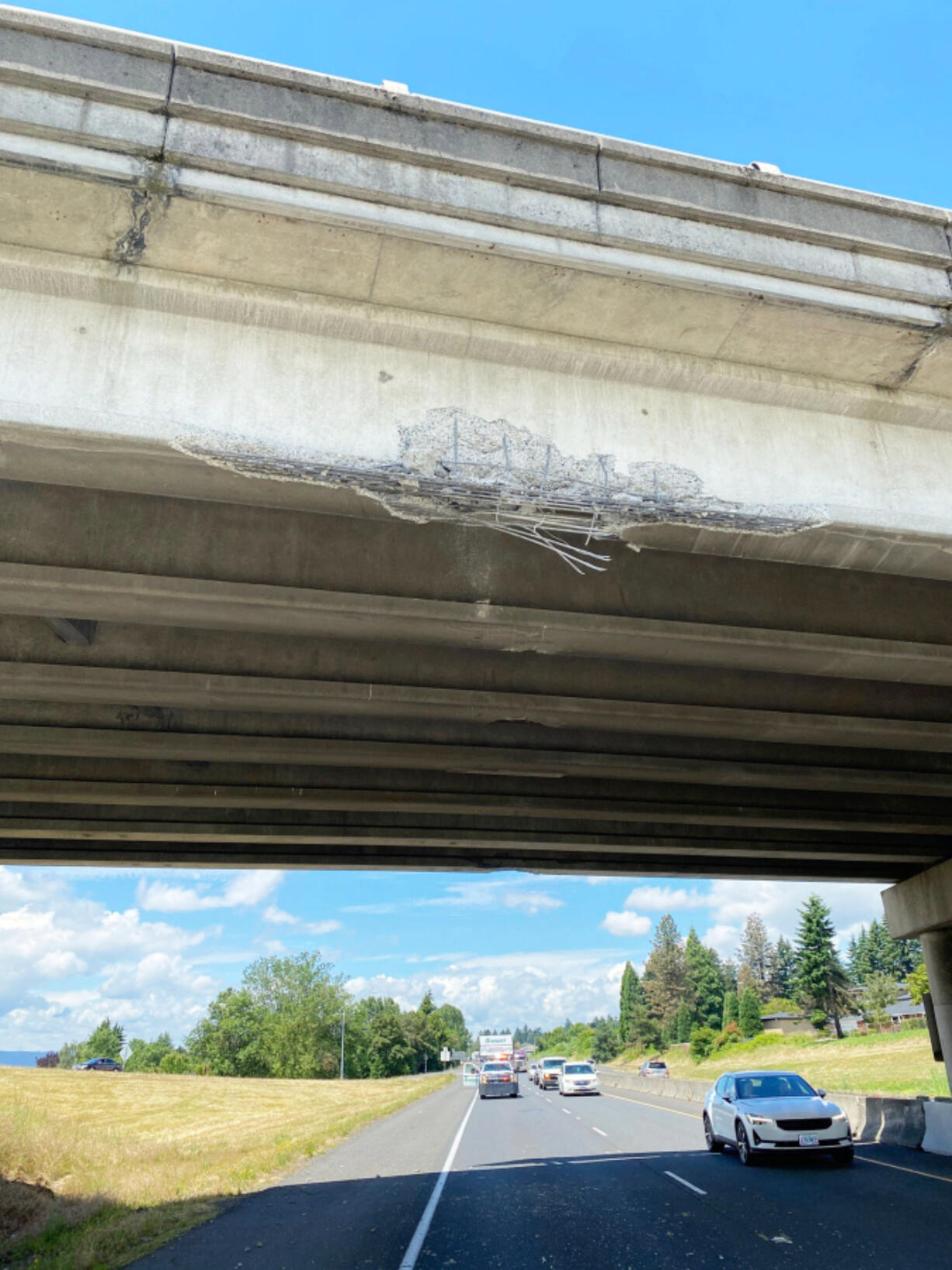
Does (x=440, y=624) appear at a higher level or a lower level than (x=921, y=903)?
higher

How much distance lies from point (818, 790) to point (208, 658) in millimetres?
9339

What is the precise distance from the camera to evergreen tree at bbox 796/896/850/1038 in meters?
95.7

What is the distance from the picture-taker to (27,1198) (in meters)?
11.5

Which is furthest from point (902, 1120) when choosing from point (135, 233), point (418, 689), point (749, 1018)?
Result: point (749, 1018)

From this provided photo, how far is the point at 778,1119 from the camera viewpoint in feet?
45.3

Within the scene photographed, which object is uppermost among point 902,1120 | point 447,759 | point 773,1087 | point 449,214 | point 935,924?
point 449,214

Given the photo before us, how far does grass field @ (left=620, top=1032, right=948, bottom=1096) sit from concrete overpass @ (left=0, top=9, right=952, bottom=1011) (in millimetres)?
25609

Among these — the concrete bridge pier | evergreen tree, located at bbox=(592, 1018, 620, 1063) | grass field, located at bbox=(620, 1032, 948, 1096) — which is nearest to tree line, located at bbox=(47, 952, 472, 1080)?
grass field, located at bbox=(620, 1032, 948, 1096)

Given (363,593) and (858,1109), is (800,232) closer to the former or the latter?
(363,593)

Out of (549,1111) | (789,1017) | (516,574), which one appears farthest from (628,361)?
(789,1017)

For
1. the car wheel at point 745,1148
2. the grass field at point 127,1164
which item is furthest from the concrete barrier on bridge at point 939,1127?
the grass field at point 127,1164

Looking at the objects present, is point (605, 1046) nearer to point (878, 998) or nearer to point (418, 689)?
point (878, 998)

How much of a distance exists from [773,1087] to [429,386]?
14554mm

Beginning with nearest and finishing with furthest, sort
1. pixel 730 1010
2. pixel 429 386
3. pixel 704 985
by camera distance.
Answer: pixel 429 386
pixel 730 1010
pixel 704 985
